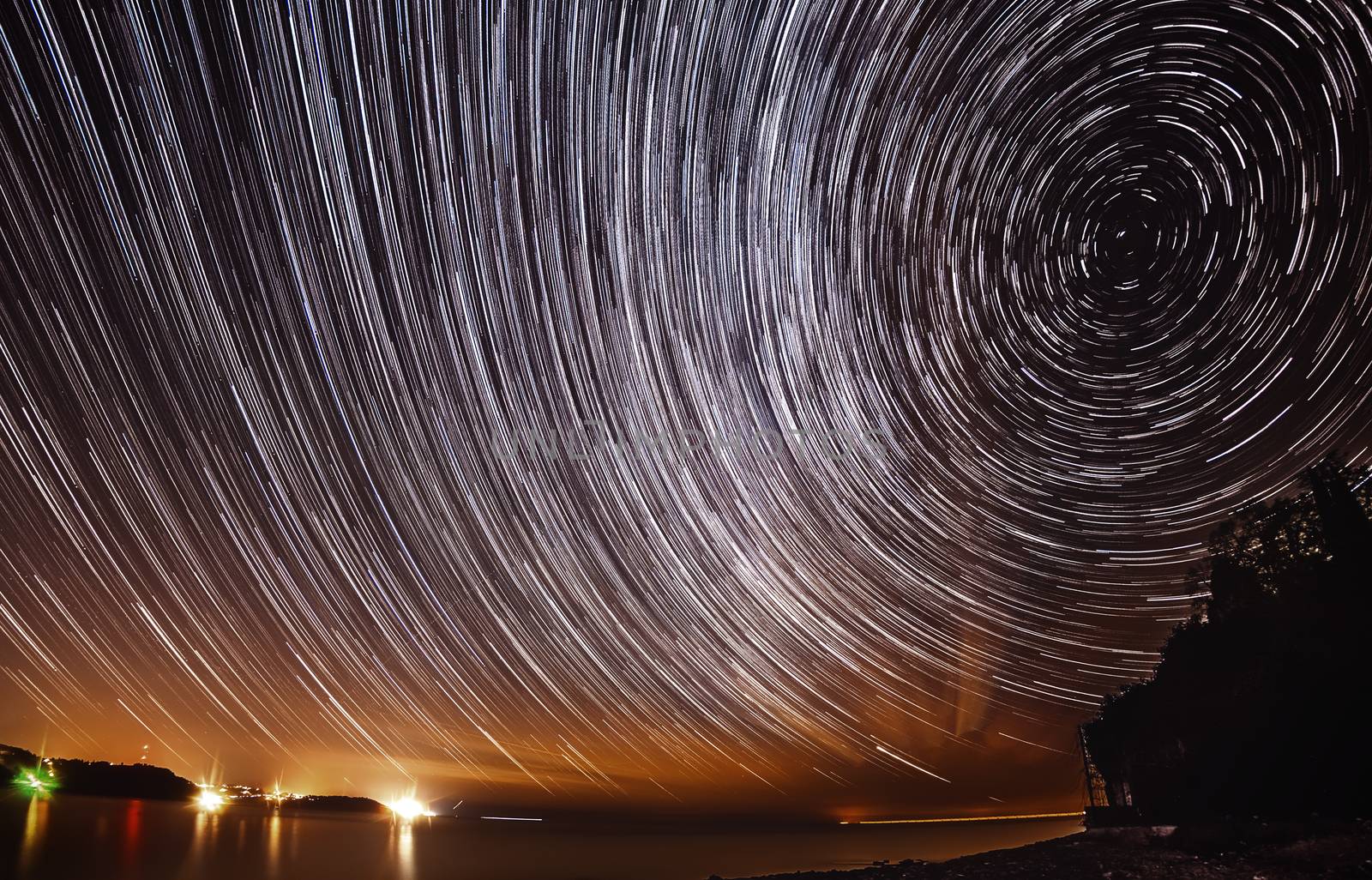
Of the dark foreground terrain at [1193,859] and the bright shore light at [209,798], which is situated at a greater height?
the bright shore light at [209,798]

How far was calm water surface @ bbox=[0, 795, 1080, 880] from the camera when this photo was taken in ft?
98.9

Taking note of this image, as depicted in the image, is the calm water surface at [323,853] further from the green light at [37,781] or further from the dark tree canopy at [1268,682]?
the dark tree canopy at [1268,682]

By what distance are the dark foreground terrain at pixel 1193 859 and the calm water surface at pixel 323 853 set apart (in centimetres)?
2132

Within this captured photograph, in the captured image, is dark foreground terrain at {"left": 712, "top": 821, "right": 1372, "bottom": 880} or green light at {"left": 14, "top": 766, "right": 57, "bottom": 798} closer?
dark foreground terrain at {"left": 712, "top": 821, "right": 1372, "bottom": 880}

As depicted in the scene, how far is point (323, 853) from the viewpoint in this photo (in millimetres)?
41438

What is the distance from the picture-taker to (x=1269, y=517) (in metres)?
19.8

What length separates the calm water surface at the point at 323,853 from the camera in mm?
30156

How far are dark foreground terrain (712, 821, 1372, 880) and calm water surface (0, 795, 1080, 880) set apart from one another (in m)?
21.3

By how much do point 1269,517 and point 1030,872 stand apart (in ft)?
40.7

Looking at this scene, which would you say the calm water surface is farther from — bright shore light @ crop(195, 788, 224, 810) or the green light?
bright shore light @ crop(195, 788, 224, 810)

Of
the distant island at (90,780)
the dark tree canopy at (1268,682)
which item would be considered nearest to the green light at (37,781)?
the distant island at (90,780)

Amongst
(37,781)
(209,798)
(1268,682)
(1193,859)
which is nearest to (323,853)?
(1193,859)

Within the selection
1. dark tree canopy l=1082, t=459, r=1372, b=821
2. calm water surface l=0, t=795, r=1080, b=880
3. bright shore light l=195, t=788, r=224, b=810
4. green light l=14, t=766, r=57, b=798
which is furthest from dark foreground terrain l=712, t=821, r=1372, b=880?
bright shore light l=195, t=788, r=224, b=810

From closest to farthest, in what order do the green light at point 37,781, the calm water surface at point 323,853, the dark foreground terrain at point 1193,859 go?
the dark foreground terrain at point 1193,859 < the calm water surface at point 323,853 < the green light at point 37,781
